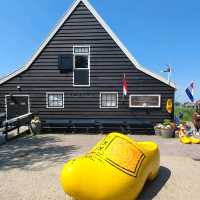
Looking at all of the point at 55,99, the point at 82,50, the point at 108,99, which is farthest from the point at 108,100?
the point at 82,50

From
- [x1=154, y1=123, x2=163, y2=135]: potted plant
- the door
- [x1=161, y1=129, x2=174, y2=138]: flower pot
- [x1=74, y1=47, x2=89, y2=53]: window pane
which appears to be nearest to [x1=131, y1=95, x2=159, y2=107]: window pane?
[x1=154, y1=123, x2=163, y2=135]: potted plant

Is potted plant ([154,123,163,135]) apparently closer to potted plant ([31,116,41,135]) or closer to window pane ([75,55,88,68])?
window pane ([75,55,88,68])

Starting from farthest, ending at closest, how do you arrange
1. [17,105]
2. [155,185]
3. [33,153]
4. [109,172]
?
[17,105], [33,153], [155,185], [109,172]

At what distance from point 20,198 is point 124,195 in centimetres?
236

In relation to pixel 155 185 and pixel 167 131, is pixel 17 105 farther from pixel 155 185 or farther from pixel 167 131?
pixel 155 185

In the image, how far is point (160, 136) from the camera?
13.3 m

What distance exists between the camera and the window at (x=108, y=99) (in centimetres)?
1416

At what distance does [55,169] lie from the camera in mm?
7133

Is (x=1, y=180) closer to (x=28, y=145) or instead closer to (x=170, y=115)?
(x=28, y=145)

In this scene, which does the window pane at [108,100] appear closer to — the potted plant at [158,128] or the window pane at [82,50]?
the potted plant at [158,128]

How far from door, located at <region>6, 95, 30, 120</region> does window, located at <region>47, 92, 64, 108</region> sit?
1.42 m

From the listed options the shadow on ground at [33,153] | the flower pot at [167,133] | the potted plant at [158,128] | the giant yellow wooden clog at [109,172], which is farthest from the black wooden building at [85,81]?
the giant yellow wooden clog at [109,172]

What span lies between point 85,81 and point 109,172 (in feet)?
33.0

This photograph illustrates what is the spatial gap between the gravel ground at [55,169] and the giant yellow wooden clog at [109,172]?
79 cm
